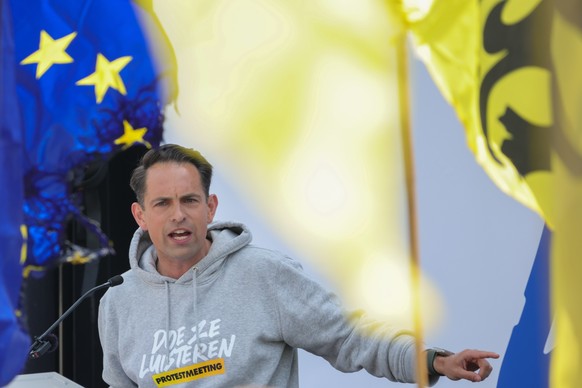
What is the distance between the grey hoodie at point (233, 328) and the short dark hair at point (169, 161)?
157mm

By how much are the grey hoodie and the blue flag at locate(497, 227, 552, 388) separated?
18.3 inches

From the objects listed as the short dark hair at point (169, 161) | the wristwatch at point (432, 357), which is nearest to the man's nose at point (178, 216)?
the short dark hair at point (169, 161)

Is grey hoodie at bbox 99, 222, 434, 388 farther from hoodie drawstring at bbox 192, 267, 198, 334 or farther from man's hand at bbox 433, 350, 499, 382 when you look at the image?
man's hand at bbox 433, 350, 499, 382

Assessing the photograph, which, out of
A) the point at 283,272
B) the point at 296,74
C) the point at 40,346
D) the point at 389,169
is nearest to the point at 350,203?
the point at 389,169

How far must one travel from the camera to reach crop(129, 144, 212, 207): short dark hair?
9.24 ft

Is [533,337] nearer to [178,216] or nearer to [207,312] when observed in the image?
[207,312]

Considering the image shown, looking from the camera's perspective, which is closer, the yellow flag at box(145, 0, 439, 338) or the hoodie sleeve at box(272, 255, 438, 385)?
the hoodie sleeve at box(272, 255, 438, 385)

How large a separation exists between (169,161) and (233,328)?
1.50 ft

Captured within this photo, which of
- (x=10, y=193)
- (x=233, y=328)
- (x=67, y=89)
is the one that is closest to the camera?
(x=10, y=193)

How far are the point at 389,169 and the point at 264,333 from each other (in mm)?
853

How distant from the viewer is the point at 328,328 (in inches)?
106

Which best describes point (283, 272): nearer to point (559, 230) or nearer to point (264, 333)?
point (264, 333)

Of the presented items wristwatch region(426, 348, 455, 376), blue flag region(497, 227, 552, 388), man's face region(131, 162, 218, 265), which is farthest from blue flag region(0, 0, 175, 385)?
blue flag region(497, 227, 552, 388)

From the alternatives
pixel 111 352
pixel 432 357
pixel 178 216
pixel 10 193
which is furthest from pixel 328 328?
pixel 10 193
